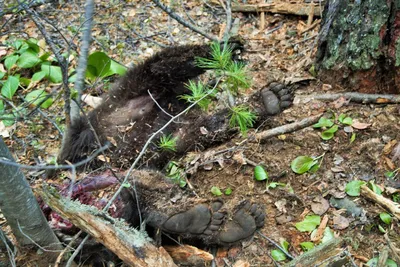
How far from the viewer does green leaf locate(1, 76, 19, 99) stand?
4.38 meters

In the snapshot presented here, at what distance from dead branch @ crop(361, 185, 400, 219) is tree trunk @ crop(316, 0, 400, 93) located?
0.91m

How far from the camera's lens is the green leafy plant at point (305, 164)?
308 cm

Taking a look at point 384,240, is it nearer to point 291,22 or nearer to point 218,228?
point 218,228

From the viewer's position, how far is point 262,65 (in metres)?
4.36

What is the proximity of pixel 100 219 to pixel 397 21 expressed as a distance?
7.66 feet

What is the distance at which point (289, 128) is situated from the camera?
3.29 meters

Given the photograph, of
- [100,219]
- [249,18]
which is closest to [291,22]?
[249,18]

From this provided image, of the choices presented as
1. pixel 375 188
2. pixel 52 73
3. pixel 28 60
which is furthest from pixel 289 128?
pixel 28 60

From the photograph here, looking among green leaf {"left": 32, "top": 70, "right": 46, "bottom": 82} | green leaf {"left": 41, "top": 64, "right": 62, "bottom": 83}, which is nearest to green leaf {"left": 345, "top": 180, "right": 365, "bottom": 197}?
green leaf {"left": 41, "top": 64, "right": 62, "bottom": 83}

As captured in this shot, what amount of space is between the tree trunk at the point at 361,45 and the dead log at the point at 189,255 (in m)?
1.77

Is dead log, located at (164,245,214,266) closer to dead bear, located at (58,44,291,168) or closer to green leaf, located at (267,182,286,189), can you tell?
green leaf, located at (267,182,286,189)

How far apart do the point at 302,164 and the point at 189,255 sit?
1.05m

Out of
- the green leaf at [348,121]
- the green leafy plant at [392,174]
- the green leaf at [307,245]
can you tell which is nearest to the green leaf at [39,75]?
the green leaf at [348,121]

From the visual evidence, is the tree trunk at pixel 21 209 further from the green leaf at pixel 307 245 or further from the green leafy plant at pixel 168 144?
the green leaf at pixel 307 245
